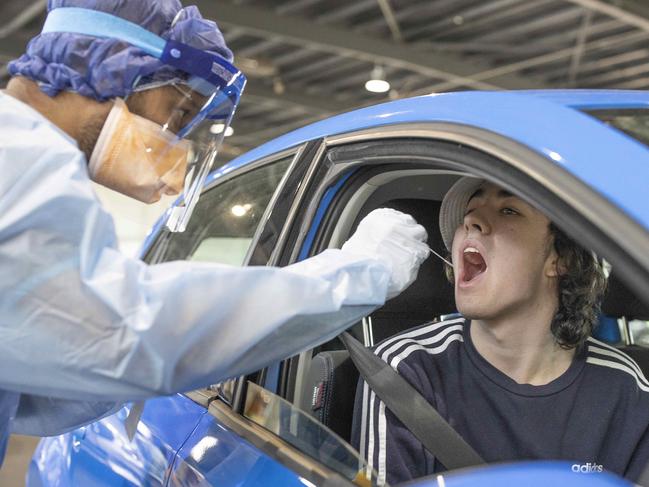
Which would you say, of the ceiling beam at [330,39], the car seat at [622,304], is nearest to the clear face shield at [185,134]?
the car seat at [622,304]

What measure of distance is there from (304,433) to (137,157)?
0.62m

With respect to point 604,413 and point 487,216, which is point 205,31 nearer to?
point 487,216

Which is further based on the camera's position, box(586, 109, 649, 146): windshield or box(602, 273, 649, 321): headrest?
box(602, 273, 649, 321): headrest

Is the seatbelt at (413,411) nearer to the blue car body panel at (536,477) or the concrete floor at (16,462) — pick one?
the blue car body panel at (536,477)

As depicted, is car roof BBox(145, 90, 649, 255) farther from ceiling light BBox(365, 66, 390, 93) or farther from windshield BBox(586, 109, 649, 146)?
ceiling light BBox(365, 66, 390, 93)

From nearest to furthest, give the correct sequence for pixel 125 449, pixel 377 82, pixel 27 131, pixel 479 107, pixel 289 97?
pixel 27 131
pixel 479 107
pixel 125 449
pixel 377 82
pixel 289 97

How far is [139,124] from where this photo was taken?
1565 mm

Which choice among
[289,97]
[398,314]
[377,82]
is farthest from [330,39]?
[398,314]

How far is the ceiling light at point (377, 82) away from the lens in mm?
11155

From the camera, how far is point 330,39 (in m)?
8.77

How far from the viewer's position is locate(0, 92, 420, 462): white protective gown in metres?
1.14

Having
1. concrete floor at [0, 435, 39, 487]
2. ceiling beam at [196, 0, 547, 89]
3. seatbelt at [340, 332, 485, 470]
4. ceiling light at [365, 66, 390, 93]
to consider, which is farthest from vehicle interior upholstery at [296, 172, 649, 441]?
ceiling light at [365, 66, 390, 93]

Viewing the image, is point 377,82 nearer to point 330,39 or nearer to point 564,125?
point 330,39

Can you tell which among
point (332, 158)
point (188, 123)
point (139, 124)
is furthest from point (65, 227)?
point (332, 158)
